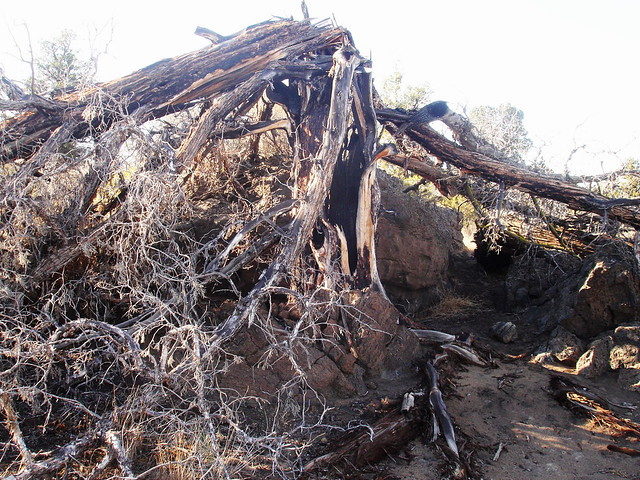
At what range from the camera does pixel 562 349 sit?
662cm

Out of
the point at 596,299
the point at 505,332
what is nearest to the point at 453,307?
the point at 505,332

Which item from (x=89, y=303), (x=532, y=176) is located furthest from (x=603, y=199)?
(x=89, y=303)

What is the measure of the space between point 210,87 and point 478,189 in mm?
3991

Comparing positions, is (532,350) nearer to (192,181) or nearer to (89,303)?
(192,181)

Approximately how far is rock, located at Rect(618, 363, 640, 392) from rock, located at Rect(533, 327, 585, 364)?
53 cm

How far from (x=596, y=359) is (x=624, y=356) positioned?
0.91ft

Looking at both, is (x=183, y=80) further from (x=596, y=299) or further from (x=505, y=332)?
(x=596, y=299)

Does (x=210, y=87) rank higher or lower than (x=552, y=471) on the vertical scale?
higher

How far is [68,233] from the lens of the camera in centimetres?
493

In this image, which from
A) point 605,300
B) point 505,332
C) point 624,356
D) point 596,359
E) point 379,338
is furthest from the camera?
point 505,332

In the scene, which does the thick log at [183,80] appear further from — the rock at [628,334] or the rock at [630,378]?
the rock at [630,378]

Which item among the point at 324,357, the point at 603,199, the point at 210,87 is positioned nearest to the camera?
the point at 324,357

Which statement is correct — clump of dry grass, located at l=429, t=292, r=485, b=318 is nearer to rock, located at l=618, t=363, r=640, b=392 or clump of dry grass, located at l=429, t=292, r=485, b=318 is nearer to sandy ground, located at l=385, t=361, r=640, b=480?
sandy ground, located at l=385, t=361, r=640, b=480

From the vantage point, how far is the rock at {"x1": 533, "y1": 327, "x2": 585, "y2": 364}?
6500 mm
